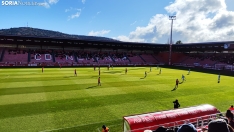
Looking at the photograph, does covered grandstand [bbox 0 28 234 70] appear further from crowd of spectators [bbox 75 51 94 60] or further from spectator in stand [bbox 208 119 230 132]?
spectator in stand [bbox 208 119 230 132]

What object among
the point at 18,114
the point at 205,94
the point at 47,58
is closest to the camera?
the point at 18,114

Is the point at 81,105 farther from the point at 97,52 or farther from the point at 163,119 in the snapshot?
the point at 97,52

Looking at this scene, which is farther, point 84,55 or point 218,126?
point 84,55

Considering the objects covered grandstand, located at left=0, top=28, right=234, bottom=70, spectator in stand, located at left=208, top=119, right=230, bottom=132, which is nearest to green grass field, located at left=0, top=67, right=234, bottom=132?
spectator in stand, located at left=208, top=119, right=230, bottom=132

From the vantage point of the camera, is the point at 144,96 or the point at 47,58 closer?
the point at 144,96

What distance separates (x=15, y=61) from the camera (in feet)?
161

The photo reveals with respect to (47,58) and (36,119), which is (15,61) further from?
(36,119)

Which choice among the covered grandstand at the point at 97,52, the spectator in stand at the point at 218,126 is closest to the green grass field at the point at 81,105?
the spectator in stand at the point at 218,126

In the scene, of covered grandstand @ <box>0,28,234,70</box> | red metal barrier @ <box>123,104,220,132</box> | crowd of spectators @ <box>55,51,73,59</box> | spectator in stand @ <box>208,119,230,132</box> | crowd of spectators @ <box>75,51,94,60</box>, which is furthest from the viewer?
crowd of spectators @ <box>75,51,94,60</box>

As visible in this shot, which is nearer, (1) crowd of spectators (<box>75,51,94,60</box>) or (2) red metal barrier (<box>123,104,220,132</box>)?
(2) red metal barrier (<box>123,104,220,132</box>)

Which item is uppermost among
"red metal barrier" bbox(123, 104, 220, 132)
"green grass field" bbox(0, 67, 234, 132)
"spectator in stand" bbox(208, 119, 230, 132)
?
"spectator in stand" bbox(208, 119, 230, 132)

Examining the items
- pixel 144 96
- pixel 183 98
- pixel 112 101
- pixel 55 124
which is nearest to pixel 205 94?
pixel 183 98

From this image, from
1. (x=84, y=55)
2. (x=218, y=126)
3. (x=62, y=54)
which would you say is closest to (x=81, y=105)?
(x=218, y=126)

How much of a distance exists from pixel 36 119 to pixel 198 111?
9.82 metres
